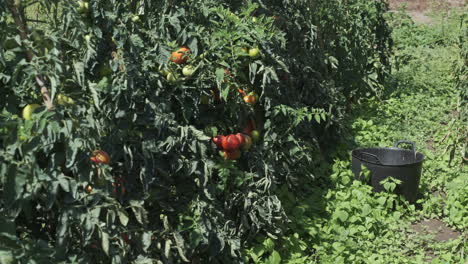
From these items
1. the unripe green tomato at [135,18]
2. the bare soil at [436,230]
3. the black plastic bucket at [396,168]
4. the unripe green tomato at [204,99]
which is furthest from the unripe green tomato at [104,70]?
the bare soil at [436,230]

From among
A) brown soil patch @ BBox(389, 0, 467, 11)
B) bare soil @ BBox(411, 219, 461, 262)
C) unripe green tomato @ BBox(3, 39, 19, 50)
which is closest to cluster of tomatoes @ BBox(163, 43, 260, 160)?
unripe green tomato @ BBox(3, 39, 19, 50)

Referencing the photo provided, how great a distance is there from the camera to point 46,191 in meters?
1.86

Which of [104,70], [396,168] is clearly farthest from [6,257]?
[396,168]

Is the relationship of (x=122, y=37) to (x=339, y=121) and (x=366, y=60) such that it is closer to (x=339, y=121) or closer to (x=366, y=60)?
(x=339, y=121)

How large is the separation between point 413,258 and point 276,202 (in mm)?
916

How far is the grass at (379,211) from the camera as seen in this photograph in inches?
125

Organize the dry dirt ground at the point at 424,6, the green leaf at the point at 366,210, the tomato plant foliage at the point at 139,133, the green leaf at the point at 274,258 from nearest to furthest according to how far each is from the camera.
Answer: the tomato plant foliage at the point at 139,133 < the green leaf at the point at 274,258 < the green leaf at the point at 366,210 < the dry dirt ground at the point at 424,6

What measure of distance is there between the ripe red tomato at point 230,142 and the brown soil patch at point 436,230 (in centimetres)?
147

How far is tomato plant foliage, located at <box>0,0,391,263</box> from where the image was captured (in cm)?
187

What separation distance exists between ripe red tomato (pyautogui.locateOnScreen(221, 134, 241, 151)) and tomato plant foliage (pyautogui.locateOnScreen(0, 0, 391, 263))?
0.23 feet

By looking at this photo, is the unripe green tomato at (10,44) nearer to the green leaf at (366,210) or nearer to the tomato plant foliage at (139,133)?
the tomato plant foliage at (139,133)

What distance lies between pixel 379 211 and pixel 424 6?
26.4ft

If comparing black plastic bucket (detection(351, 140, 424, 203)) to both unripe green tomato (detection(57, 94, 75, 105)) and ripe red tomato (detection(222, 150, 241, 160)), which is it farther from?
unripe green tomato (detection(57, 94, 75, 105))

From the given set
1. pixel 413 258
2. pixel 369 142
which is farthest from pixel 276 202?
pixel 369 142
